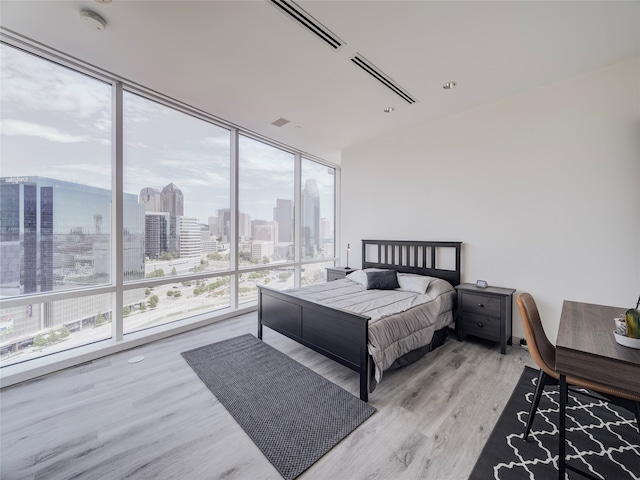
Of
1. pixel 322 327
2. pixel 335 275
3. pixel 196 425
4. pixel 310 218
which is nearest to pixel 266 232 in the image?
pixel 310 218

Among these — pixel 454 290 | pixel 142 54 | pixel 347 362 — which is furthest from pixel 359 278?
pixel 142 54

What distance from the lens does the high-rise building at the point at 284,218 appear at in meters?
5.04

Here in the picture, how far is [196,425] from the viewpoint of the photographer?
1.92 meters

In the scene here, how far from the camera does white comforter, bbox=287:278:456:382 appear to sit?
90.3 inches

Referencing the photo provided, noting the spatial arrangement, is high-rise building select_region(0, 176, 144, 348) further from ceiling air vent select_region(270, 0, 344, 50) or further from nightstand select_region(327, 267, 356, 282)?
nightstand select_region(327, 267, 356, 282)

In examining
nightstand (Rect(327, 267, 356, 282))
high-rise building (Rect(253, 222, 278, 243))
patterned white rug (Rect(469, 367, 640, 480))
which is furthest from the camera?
nightstand (Rect(327, 267, 356, 282))

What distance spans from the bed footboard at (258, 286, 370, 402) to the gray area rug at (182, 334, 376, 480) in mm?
254

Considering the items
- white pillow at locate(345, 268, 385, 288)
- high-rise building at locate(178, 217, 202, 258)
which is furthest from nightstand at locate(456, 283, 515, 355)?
high-rise building at locate(178, 217, 202, 258)

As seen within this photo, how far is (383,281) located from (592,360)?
2.54 metres

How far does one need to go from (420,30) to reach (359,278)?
3.10 metres

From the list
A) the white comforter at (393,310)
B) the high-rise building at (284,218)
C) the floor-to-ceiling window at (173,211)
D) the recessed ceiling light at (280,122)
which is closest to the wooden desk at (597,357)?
the white comforter at (393,310)

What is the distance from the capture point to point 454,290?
3.55 meters

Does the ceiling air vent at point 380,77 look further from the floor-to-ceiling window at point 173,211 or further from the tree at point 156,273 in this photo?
the tree at point 156,273

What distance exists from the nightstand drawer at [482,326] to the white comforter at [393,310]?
0.20 m
